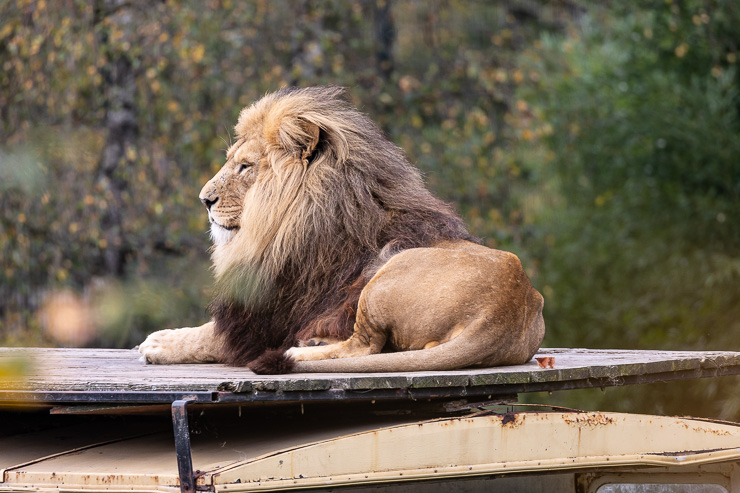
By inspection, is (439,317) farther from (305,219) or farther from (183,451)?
(183,451)

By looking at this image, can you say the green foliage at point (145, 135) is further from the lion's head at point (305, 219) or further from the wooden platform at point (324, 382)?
the wooden platform at point (324, 382)

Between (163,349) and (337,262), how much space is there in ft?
2.43

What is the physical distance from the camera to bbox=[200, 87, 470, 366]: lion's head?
3508 millimetres

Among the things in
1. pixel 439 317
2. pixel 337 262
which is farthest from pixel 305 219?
pixel 439 317

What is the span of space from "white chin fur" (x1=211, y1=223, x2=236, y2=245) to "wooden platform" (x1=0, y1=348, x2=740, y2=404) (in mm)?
659

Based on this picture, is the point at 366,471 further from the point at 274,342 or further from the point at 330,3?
the point at 330,3

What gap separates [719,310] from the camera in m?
9.05

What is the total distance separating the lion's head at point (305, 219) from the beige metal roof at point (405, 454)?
71cm

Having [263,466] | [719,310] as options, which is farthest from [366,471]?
[719,310]

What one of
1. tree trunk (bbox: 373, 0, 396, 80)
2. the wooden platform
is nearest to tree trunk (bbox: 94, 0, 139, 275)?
tree trunk (bbox: 373, 0, 396, 80)

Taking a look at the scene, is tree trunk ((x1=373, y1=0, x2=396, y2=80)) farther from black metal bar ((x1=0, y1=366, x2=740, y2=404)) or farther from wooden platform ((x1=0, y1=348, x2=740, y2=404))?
black metal bar ((x1=0, y1=366, x2=740, y2=404))

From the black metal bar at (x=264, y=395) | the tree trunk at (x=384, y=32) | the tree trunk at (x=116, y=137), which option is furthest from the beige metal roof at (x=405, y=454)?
the tree trunk at (x=384, y=32)

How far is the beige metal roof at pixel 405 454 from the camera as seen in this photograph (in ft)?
7.84

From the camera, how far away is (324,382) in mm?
2570
